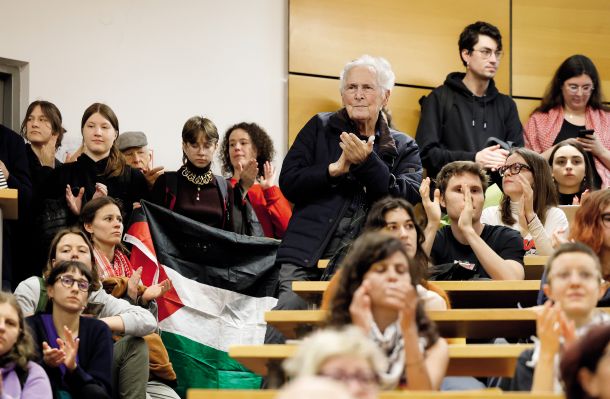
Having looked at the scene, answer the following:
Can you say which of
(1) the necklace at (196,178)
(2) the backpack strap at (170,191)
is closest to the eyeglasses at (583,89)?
(1) the necklace at (196,178)

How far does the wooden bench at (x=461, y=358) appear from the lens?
3240 mm

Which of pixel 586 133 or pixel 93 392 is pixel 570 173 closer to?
pixel 586 133

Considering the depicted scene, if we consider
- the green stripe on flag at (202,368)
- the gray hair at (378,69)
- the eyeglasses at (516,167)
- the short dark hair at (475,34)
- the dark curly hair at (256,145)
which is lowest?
the green stripe on flag at (202,368)

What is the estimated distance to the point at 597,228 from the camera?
4035 mm

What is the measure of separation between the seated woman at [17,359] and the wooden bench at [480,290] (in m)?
0.88

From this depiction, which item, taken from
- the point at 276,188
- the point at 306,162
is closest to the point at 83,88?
the point at 276,188

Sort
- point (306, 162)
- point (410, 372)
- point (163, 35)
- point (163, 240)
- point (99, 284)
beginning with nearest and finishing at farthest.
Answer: point (410, 372) → point (99, 284) → point (306, 162) → point (163, 240) → point (163, 35)

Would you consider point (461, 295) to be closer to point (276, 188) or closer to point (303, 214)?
point (303, 214)

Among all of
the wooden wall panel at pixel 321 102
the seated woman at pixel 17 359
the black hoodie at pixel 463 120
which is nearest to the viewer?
the seated woman at pixel 17 359

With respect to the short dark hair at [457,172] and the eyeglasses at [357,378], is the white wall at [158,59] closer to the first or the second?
the short dark hair at [457,172]

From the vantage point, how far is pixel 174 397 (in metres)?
4.74

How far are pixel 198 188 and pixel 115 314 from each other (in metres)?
1.12

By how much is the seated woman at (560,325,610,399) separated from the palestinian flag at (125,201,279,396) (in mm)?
2653

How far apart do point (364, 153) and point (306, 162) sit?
35 centimetres
